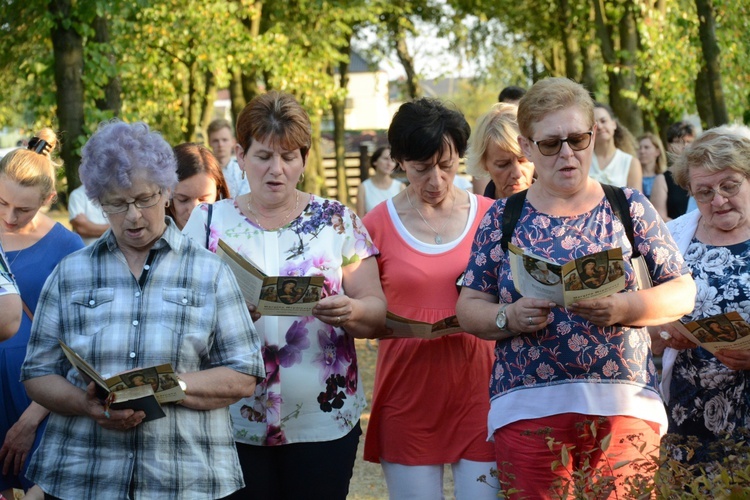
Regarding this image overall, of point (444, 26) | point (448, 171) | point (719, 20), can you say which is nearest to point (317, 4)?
point (444, 26)

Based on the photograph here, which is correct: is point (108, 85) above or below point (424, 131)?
above

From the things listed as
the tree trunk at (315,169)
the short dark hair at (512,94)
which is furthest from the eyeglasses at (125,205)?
the tree trunk at (315,169)

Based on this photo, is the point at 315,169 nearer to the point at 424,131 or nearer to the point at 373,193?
the point at 373,193

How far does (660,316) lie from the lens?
3574 mm

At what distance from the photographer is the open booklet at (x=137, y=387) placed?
3176mm

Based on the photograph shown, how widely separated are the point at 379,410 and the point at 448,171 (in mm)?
1112

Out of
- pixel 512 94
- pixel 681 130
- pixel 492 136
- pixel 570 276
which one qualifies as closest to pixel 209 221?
pixel 492 136

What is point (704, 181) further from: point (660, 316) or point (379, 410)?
point (379, 410)

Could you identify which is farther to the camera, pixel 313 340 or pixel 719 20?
pixel 719 20

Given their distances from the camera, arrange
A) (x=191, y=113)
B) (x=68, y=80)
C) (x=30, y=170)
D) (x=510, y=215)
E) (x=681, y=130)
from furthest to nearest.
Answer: (x=191, y=113) → (x=68, y=80) → (x=681, y=130) → (x=30, y=170) → (x=510, y=215)

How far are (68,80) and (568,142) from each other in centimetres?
833

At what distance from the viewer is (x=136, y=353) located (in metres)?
3.39

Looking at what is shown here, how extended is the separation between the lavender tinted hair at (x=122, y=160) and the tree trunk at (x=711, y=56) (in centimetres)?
641

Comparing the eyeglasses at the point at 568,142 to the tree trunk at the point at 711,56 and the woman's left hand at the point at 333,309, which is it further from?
the tree trunk at the point at 711,56
